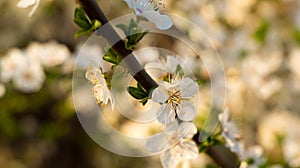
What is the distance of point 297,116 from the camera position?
8.27 ft

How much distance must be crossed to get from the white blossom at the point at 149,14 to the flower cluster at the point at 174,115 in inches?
3.5

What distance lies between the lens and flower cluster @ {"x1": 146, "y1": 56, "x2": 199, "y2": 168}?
770 millimetres

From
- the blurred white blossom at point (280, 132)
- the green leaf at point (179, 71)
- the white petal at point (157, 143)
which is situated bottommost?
the blurred white blossom at point (280, 132)

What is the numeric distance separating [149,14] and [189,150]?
257 millimetres

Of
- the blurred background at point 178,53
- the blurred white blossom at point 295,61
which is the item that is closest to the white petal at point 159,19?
the blurred background at point 178,53

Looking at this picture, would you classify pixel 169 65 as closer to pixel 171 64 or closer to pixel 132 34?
pixel 171 64

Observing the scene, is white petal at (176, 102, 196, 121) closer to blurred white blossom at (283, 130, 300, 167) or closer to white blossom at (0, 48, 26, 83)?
blurred white blossom at (283, 130, 300, 167)

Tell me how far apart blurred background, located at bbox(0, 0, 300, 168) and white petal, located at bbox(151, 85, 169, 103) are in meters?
1.05

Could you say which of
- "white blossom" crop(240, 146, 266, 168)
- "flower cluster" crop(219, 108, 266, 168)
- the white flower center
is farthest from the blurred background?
the white flower center

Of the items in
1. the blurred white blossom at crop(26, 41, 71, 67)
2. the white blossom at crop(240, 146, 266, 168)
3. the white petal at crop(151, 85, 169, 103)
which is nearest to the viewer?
the white petal at crop(151, 85, 169, 103)

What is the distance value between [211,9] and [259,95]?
0.46 m

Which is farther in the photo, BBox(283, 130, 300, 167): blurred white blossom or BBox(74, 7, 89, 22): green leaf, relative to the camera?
BBox(283, 130, 300, 167): blurred white blossom

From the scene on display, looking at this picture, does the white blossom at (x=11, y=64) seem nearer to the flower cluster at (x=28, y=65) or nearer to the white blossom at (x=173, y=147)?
the flower cluster at (x=28, y=65)

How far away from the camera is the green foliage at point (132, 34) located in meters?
0.76
